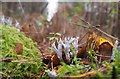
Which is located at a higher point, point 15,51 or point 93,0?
point 93,0

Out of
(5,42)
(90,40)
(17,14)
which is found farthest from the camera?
(17,14)

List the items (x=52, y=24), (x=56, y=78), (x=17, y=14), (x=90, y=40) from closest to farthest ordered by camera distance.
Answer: (x=56, y=78) → (x=90, y=40) → (x=52, y=24) → (x=17, y=14)

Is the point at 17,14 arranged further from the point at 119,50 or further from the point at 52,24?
the point at 119,50

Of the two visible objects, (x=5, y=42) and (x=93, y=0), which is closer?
(x=5, y=42)

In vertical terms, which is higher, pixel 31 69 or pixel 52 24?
pixel 52 24

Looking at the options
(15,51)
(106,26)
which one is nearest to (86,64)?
(15,51)

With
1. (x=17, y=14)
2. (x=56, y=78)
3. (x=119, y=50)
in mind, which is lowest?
(x=56, y=78)

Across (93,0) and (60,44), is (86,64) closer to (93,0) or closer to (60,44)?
(60,44)

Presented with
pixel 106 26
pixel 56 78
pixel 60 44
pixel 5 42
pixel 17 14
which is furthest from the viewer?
pixel 17 14

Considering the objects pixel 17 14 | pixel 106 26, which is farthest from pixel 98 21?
pixel 17 14
